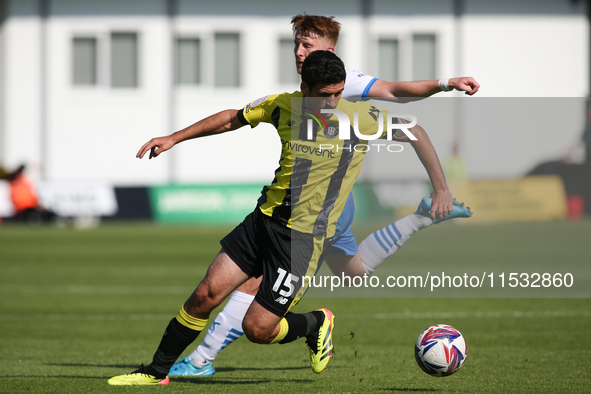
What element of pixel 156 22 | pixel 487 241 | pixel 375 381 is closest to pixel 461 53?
pixel 156 22

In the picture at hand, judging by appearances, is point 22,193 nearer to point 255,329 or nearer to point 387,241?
point 387,241

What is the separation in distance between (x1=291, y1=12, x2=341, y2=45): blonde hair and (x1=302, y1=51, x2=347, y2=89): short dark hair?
2.18 feet

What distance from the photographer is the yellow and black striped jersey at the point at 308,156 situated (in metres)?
4.65

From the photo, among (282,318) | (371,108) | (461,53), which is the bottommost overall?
(282,318)

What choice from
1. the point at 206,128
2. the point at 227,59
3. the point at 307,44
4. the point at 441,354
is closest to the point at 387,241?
the point at 441,354

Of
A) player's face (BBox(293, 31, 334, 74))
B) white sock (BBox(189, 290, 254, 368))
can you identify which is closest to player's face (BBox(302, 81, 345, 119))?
player's face (BBox(293, 31, 334, 74))

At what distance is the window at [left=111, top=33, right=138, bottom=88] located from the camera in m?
27.8

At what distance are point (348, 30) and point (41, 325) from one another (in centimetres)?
2176

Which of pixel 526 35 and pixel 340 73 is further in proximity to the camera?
pixel 526 35

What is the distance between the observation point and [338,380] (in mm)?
5234

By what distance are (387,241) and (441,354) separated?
1019mm

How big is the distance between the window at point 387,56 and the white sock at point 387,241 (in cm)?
2354

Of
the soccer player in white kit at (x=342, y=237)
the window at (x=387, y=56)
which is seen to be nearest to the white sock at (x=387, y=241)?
the soccer player in white kit at (x=342, y=237)

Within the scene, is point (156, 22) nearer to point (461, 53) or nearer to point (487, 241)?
point (461, 53)
